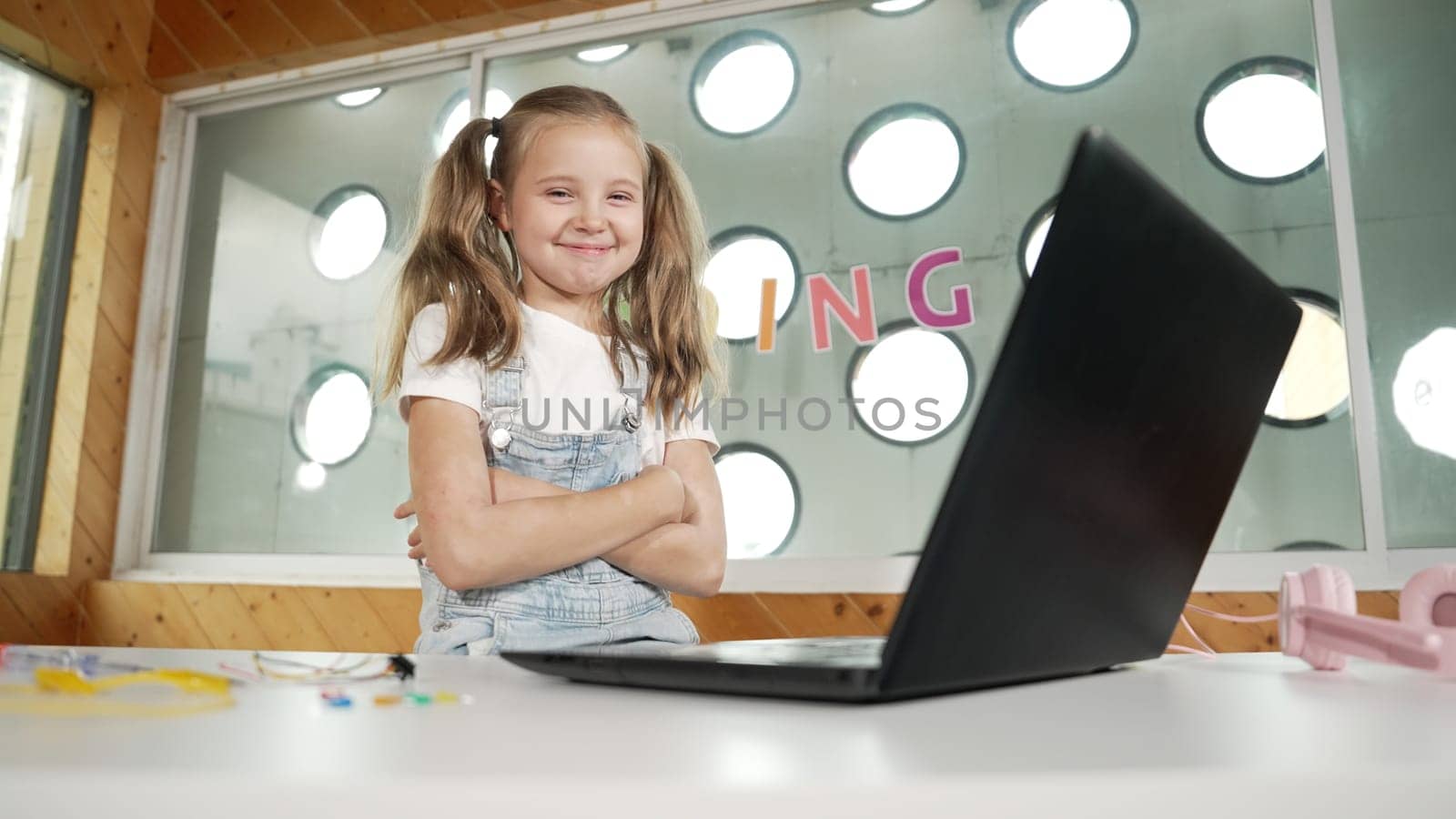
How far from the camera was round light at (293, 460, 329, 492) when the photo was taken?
2744 mm

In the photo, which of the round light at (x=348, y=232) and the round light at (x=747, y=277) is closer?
the round light at (x=747, y=277)

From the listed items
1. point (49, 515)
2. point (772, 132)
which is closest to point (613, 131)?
point (772, 132)

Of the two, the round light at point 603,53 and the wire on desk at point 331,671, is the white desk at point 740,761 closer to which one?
the wire on desk at point 331,671

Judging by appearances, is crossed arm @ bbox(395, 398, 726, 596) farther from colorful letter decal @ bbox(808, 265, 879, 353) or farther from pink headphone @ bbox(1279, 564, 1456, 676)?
colorful letter decal @ bbox(808, 265, 879, 353)

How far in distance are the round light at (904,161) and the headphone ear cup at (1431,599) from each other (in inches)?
73.4

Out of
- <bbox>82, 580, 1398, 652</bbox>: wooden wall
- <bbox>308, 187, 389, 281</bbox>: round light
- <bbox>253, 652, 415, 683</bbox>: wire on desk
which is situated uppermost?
<bbox>308, 187, 389, 281</bbox>: round light

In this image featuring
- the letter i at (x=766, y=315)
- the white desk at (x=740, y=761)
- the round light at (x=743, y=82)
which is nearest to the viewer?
the white desk at (x=740, y=761)

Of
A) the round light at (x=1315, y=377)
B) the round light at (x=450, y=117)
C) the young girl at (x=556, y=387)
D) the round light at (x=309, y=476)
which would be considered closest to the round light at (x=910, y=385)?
the round light at (x=1315, y=377)

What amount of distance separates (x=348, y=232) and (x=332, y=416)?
54 centimetres

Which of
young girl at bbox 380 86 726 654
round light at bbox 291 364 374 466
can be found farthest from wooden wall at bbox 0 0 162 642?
young girl at bbox 380 86 726 654

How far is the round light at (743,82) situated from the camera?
2.48 metres

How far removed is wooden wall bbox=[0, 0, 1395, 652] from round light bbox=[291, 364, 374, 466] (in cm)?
39

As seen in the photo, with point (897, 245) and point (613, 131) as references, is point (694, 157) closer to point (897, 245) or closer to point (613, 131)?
point (897, 245)

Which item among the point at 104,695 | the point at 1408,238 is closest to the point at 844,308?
the point at 1408,238
